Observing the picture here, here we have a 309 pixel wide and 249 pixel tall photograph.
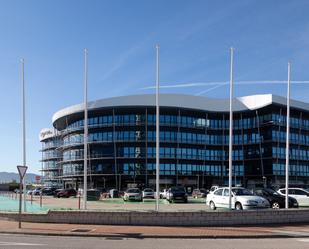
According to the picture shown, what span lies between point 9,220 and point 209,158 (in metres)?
79.0

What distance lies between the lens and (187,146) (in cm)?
9788

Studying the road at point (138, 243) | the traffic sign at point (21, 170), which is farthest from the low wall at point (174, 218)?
the road at point (138, 243)

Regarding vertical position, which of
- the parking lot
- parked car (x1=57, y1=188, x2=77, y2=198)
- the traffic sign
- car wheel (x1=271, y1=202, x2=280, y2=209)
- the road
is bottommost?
parked car (x1=57, y1=188, x2=77, y2=198)

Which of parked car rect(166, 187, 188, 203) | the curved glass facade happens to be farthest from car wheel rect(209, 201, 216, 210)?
the curved glass facade

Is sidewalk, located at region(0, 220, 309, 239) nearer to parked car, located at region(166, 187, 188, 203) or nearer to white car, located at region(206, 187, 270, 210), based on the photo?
white car, located at region(206, 187, 270, 210)

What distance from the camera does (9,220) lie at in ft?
78.8

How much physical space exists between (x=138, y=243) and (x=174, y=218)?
222 inches

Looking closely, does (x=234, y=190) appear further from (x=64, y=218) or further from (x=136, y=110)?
(x=136, y=110)

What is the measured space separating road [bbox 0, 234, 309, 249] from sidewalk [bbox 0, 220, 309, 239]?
0.84m

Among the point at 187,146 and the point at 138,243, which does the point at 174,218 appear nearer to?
the point at 138,243

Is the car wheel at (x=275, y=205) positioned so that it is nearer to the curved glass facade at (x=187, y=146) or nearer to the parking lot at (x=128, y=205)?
the parking lot at (x=128, y=205)

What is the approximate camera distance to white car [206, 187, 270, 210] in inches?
1085

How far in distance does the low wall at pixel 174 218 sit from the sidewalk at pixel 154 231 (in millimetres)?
790

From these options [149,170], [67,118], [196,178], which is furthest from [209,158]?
[67,118]
